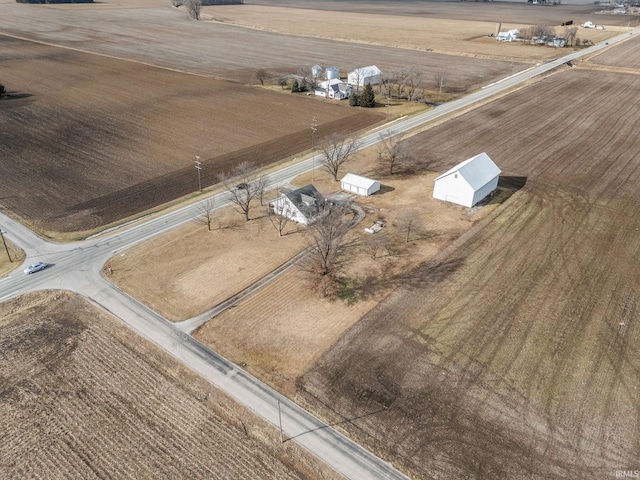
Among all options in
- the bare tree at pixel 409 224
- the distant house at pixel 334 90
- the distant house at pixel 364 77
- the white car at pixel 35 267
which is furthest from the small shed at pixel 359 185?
the distant house at pixel 364 77

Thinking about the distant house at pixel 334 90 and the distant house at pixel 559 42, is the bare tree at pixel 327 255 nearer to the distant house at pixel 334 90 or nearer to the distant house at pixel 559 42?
the distant house at pixel 334 90

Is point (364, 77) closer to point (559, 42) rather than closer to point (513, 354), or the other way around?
point (513, 354)

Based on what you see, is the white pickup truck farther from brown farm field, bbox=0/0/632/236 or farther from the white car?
the white car

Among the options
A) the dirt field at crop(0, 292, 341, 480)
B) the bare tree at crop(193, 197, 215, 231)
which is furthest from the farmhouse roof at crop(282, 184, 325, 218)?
the dirt field at crop(0, 292, 341, 480)

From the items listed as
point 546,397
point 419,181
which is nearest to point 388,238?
point 419,181

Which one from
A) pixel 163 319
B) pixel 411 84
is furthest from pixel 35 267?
pixel 411 84
